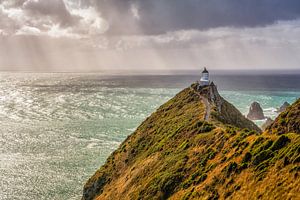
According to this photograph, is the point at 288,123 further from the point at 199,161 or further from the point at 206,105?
the point at 206,105

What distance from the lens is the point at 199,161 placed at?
45.6 meters

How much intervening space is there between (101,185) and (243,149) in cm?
3427

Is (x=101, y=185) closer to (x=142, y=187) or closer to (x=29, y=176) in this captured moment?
(x=142, y=187)

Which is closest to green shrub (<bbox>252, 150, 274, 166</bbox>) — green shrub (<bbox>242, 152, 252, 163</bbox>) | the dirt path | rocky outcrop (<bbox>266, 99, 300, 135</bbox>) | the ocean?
green shrub (<bbox>242, 152, 252, 163</bbox>)

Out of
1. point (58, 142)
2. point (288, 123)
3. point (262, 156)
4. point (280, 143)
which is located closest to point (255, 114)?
point (58, 142)

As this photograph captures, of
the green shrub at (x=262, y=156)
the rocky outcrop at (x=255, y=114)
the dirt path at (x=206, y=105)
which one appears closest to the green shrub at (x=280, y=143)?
the green shrub at (x=262, y=156)

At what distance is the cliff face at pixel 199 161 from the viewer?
30859 mm

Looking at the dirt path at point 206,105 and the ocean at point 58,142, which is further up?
the dirt path at point 206,105

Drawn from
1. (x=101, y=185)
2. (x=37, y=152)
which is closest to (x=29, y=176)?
(x=37, y=152)

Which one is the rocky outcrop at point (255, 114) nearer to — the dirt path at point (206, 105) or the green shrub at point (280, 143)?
the dirt path at point (206, 105)

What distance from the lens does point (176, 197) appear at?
41.2m

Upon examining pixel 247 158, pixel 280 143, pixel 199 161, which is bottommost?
pixel 199 161

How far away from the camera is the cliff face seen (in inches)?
1215

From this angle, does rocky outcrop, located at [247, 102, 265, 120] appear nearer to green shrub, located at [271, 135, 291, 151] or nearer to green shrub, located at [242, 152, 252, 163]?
green shrub, located at [242, 152, 252, 163]
